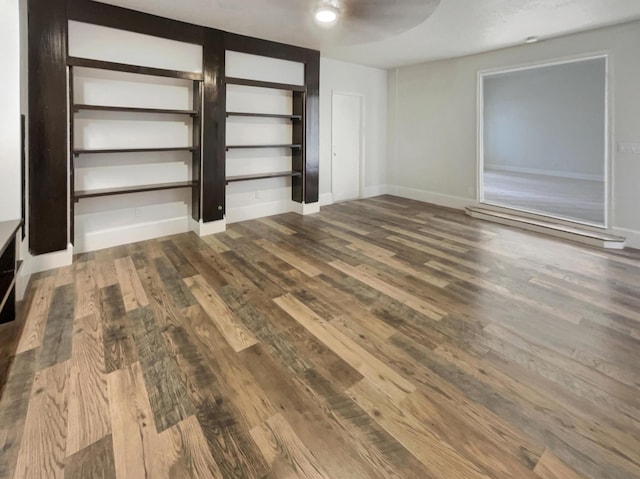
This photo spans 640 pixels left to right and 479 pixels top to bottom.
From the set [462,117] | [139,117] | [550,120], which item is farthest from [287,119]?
[550,120]

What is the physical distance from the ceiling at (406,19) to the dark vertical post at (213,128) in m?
0.28

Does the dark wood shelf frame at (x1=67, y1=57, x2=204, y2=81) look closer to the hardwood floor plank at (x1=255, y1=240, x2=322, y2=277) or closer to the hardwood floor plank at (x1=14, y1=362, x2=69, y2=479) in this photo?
Result: the hardwood floor plank at (x1=255, y1=240, x2=322, y2=277)

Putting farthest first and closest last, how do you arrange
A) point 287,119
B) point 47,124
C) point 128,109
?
point 287,119
point 128,109
point 47,124

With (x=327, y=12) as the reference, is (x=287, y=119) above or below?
below

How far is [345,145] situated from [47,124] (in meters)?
4.58

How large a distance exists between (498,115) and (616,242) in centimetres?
768

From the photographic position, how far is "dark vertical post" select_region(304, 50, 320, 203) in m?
5.38

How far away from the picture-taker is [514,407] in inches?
67.4

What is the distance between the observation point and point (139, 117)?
408cm

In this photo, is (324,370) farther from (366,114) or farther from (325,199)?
(366,114)

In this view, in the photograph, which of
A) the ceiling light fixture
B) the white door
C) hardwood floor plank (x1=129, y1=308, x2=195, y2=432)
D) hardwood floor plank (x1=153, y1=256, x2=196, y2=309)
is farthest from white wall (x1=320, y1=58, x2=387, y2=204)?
hardwood floor plank (x1=129, y1=308, x2=195, y2=432)

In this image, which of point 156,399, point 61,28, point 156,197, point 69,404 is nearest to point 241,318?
point 156,399

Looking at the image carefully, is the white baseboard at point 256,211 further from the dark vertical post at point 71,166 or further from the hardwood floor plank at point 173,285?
the dark vertical post at point 71,166

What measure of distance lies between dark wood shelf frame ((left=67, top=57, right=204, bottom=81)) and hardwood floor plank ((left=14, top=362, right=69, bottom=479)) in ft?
9.87
